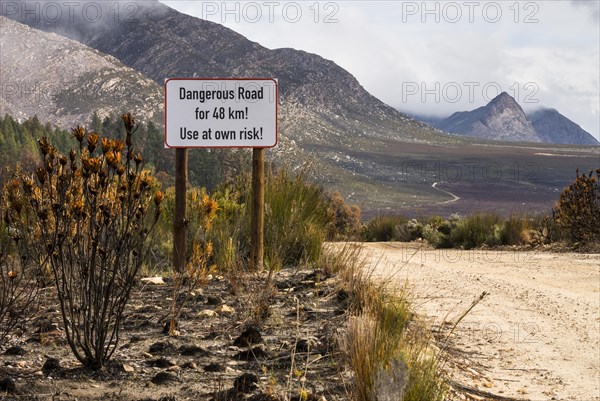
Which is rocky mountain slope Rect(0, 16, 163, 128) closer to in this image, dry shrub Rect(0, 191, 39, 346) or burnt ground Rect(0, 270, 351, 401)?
dry shrub Rect(0, 191, 39, 346)

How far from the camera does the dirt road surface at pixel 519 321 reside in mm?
5641

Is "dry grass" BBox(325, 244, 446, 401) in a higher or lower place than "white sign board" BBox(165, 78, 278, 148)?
lower

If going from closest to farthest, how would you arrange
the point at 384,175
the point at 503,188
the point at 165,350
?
the point at 165,350 → the point at 503,188 → the point at 384,175

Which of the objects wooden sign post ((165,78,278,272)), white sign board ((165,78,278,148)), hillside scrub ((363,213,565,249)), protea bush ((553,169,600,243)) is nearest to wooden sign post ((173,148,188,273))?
wooden sign post ((165,78,278,272))

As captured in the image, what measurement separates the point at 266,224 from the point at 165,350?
4.77 m

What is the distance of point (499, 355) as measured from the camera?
622 cm

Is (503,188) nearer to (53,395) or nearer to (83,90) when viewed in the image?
(83,90)

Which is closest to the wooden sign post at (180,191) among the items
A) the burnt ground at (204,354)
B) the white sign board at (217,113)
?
the white sign board at (217,113)

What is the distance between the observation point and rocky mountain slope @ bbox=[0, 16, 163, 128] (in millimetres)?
125250

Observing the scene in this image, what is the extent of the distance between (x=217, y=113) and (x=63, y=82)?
136 meters

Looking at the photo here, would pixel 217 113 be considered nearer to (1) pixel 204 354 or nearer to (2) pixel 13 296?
(2) pixel 13 296

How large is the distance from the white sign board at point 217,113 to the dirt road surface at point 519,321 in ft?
6.46

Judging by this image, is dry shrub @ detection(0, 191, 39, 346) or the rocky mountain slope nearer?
dry shrub @ detection(0, 191, 39, 346)

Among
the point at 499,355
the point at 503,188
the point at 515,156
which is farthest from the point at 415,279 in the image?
the point at 515,156
